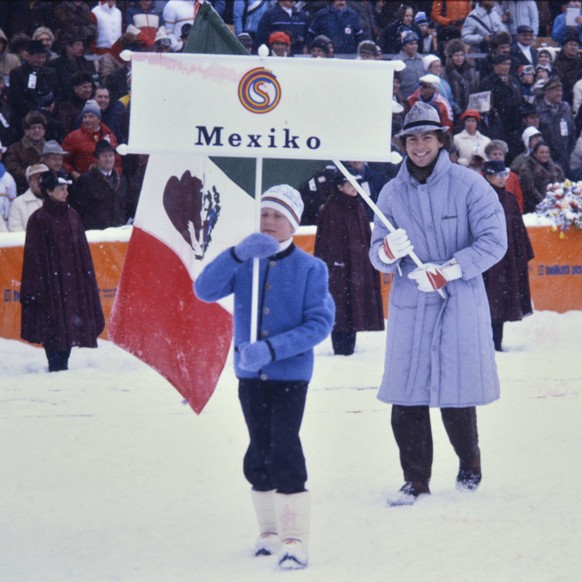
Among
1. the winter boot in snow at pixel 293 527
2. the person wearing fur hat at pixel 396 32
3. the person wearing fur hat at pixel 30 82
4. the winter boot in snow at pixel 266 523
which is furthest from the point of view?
the person wearing fur hat at pixel 396 32

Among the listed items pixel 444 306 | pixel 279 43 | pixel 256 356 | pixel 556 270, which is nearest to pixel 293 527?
pixel 256 356

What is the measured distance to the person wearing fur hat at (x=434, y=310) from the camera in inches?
232

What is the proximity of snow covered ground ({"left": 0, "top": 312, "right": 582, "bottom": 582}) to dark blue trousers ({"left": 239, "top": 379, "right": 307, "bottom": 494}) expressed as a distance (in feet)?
1.03

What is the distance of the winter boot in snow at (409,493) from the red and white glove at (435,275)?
0.87m

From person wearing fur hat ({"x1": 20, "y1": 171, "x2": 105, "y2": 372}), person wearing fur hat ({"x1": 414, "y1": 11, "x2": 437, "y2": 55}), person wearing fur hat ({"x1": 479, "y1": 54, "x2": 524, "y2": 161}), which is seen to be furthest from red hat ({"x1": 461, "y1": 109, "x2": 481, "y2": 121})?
person wearing fur hat ({"x1": 20, "y1": 171, "x2": 105, "y2": 372})

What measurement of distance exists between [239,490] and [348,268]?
5.09 m

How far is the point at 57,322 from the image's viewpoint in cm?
1020

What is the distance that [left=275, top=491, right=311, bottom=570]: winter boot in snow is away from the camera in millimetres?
4840

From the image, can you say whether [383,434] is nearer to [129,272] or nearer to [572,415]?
[572,415]

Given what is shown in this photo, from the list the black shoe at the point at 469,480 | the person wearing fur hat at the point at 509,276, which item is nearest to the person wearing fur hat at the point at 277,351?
the black shoe at the point at 469,480

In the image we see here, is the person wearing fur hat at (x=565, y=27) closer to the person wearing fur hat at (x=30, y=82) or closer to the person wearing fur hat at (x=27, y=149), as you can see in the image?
the person wearing fur hat at (x=30, y=82)

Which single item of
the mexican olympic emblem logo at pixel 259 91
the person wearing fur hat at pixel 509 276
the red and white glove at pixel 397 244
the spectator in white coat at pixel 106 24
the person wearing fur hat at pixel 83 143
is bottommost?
the person wearing fur hat at pixel 509 276

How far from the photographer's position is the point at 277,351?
4871 millimetres

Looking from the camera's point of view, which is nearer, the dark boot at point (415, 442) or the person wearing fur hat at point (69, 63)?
the dark boot at point (415, 442)
